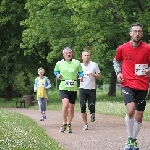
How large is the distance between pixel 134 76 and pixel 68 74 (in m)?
4.49

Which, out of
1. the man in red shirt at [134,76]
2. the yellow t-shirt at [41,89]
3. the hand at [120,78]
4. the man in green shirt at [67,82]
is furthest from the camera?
the yellow t-shirt at [41,89]

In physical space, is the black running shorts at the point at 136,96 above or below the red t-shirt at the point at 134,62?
below

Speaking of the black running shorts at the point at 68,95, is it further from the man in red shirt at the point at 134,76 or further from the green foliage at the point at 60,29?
the green foliage at the point at 60,29

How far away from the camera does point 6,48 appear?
47156mm

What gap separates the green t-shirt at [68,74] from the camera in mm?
13555

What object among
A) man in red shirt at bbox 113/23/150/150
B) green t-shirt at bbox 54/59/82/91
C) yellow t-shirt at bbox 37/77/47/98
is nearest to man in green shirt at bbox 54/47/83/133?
green t-shirt at bbox 54/59/82/91

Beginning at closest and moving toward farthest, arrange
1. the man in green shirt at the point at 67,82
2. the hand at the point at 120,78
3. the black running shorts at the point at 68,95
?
1. the hand at the point at 120,78
2. the man in green shirt at the point at 67,82
3. the black running shorts at the point at 68,95

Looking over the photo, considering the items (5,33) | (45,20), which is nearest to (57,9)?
(45,20)

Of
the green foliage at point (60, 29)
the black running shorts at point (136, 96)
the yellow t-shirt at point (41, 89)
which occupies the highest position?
the green foliage at point (60, 29)

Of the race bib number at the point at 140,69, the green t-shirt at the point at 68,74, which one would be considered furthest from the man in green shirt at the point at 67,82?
the race bib number at the point at 140,69

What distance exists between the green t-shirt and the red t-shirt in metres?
4.28

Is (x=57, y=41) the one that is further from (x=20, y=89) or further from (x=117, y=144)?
(x=117, y=144)

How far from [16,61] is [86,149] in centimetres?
3835

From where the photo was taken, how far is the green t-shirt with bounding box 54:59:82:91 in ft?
44.5
